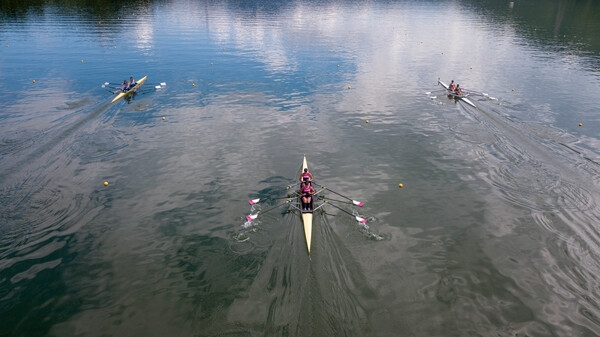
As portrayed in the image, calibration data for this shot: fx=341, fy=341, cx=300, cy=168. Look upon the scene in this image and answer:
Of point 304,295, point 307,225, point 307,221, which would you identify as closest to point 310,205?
point 307,221

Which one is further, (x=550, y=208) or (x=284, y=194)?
(x=284, y=194)

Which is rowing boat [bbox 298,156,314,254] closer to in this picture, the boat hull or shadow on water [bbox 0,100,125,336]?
the boat hull

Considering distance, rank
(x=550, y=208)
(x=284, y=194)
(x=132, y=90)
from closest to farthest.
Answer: (x=550, y=208) → (x=284, y=194) → (x=132, y=90)

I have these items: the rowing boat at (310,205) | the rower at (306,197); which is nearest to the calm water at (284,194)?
the rowing boat at (310,205)

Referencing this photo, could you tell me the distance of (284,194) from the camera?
2506 cm

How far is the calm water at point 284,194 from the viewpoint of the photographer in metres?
16.2

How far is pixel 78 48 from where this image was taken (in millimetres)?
65750

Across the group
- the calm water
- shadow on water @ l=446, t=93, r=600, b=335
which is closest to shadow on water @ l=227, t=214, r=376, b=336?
the calm water

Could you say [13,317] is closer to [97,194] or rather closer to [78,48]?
[97,194]

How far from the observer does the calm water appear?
16.2 m

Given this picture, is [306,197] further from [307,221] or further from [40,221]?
[40,221]

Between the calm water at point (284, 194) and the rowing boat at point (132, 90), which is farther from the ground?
the rowing boat at point (132, 90)

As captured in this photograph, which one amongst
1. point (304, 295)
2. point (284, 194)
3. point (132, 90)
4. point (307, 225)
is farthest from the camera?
point (132, 90)

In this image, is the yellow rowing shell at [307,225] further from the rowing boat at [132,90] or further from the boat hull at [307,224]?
the rowing boat at [132,90]
